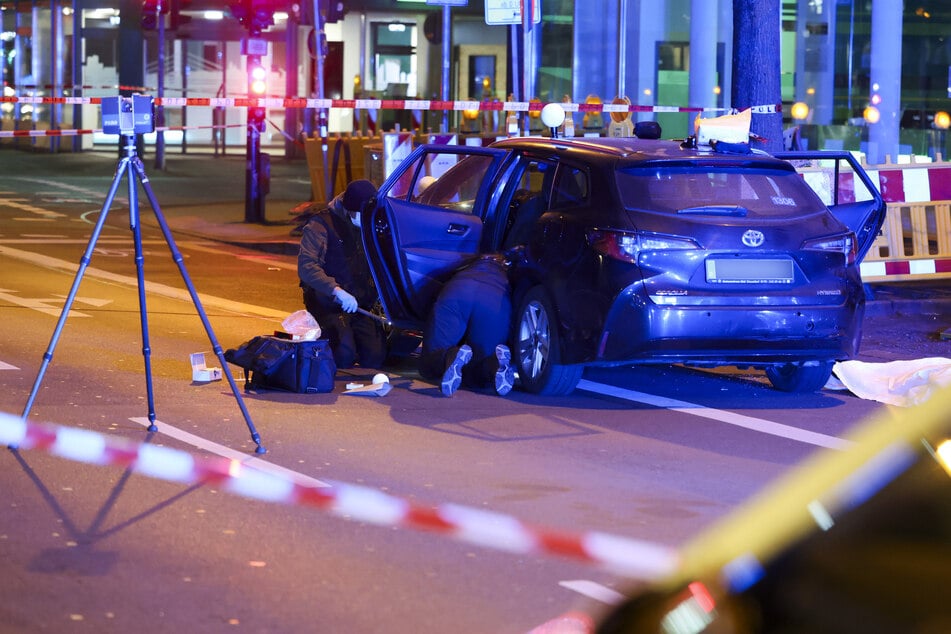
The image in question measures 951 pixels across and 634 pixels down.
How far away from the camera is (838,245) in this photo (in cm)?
878

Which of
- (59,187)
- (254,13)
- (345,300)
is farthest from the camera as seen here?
(59,187)

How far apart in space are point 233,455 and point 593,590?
8.45 ft

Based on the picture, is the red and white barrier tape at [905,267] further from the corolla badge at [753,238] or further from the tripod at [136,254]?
the tripod at [136,254]

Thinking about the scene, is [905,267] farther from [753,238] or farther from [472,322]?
[472,322]

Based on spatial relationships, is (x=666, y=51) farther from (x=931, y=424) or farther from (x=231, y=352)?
(x=931, y=424)

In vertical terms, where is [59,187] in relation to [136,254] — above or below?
below

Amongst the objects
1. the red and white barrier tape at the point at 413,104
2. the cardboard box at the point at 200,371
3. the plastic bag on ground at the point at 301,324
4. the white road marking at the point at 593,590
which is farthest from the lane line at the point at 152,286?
the white road marking at the point at 593,590

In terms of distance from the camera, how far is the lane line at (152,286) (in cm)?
1241

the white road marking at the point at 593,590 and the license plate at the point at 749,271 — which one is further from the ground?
the license plate at the point at 749,271

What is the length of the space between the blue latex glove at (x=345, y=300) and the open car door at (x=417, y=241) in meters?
0.18

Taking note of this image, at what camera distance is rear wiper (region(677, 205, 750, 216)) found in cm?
857

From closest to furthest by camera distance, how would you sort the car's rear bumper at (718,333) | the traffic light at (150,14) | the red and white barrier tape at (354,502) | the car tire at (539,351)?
the red and white barrier tape at (354,502) < the car's rear bumper at (718,333) < the car tire at (539,351) < the traffic light at (150,14)

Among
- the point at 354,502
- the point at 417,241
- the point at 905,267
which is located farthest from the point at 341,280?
the point at 905,267

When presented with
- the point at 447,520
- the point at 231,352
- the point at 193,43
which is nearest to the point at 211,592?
the point at 447,520
